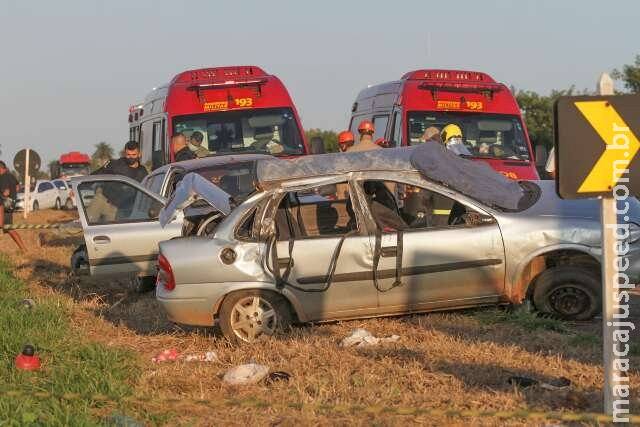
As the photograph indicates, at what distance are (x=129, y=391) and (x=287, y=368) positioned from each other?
1.26m

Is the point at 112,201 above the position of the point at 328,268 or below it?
above

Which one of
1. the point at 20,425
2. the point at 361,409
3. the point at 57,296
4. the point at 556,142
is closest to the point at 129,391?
the point at 20,425

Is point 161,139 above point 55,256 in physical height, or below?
above

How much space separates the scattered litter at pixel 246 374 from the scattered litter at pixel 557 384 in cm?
189

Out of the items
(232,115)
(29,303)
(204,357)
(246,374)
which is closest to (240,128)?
(232,115)

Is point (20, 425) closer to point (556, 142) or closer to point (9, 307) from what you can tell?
point (556, 142)

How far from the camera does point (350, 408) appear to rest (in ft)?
23.9

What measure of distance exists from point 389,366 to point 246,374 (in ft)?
3.12

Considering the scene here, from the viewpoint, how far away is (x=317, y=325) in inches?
442

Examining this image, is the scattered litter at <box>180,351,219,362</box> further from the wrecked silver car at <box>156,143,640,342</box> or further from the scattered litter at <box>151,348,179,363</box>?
the wrecked silver car at <box>156,143,640,342</box>

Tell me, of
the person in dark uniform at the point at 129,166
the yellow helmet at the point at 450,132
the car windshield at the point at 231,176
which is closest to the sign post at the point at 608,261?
the car windshield at the point at 231,176

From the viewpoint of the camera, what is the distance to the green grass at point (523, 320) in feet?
33.9

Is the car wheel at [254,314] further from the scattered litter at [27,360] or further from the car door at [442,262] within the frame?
the scattered litter at [27,360]

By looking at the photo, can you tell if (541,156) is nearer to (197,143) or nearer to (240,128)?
(240,128)
